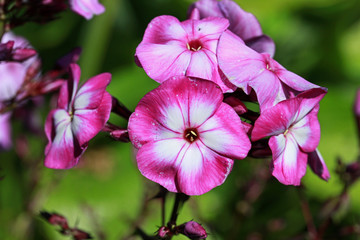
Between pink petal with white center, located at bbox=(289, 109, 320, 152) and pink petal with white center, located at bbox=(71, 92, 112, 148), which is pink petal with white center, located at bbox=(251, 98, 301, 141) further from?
pink petal with white center, located at bbox=(71, 92, 112, 148)

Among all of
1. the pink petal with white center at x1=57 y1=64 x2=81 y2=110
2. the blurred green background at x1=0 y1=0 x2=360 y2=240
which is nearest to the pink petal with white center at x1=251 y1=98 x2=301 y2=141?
the pink petal with white center at x1=57 y1=64 x2=81 y2=110

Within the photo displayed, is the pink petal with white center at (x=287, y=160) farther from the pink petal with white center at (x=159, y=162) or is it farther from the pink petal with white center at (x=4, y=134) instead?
the pink petal with white center at (x=4, y=134)

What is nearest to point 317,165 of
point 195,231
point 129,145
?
point 195,231

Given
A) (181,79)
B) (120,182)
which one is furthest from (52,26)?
(181,79)

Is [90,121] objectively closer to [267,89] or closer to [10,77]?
[267,89]

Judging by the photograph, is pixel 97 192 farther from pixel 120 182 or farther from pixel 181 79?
pixel 181 79

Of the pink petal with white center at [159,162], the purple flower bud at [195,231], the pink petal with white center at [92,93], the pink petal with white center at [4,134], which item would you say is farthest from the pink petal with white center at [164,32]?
the pink petal with white center at [4,134]

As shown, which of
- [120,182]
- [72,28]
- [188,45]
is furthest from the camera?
[72,28]
